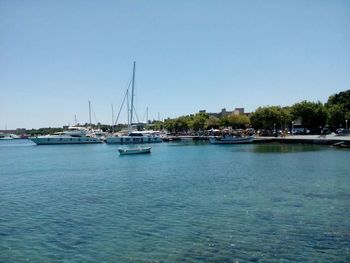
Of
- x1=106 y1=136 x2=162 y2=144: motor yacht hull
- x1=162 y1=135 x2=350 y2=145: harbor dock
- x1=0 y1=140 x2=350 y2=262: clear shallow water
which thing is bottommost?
x1=0 y1=140 x2=350 y2=262: clear shallow water

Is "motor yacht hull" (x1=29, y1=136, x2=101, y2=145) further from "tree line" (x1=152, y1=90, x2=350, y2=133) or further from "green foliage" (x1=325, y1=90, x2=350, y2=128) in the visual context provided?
"green foliage" (x1=325, y1=90, x2=350, y2=128)

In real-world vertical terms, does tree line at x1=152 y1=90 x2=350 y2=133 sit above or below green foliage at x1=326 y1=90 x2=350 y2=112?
below

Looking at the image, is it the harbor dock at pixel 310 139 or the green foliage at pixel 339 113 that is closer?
the harbor dock at pixel 310 139

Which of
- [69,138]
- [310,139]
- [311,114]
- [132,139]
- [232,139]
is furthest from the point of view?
[69,138]

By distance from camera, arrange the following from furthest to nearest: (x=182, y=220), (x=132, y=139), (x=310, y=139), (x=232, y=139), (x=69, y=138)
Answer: (x=69, y=138), (x=132, y=139), (x=232, y=139), (x=310, y=139), (x=182, y=220)

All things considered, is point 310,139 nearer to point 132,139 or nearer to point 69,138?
point 132,139

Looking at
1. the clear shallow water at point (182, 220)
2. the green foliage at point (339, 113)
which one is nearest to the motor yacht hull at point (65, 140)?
the green foliage at point (339, 113)

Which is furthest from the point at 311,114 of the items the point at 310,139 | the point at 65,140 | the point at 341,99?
the point at 65,140

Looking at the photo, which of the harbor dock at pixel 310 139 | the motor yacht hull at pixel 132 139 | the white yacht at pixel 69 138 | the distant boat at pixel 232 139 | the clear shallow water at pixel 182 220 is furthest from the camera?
the white yacht at pixel 69 138

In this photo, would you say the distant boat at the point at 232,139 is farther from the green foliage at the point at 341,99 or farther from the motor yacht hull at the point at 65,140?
the motor yacht hull at the point at 65,140

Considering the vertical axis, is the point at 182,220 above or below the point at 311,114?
below

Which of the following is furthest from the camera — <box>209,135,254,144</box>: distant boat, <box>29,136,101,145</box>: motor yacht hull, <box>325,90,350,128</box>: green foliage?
<box>29,136,101,145</box>: motor yacht hull

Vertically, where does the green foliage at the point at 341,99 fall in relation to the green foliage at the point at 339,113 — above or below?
above

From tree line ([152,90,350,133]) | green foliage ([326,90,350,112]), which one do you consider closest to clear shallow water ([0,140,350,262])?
tree line ([152,90,350,133])
